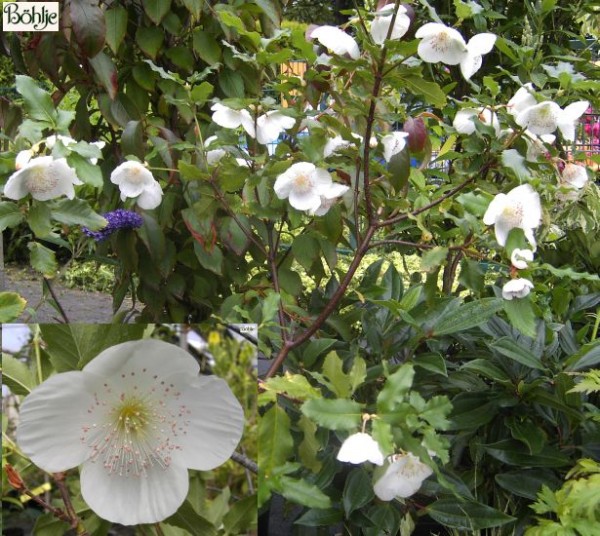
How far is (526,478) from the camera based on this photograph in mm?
1426

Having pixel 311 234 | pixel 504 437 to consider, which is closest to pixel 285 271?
pixel 311 234

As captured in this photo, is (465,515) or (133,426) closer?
(133,426)

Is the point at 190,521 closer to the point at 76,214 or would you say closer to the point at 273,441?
the point at 273,441

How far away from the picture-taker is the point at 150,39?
5.60ft

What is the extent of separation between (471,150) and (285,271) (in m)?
0.44

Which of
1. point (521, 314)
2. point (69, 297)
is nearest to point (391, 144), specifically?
point (521, 314)

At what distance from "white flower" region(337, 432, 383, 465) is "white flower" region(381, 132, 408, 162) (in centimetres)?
54

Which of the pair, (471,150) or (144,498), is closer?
(144,498)

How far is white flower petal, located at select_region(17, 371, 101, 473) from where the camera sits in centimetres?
67

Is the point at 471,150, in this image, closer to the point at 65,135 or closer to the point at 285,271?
the point at 285,271

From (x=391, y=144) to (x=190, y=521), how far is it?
2.46 ft

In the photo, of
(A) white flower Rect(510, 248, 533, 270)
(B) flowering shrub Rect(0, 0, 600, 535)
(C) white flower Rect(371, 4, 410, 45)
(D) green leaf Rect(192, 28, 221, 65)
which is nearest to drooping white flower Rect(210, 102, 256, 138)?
(B) flowering shrub Rect(0, 0, 600, 535)

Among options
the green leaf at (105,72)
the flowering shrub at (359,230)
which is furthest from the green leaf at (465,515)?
the green leaf at (105,72)

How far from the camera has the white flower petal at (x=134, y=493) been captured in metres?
0.68
